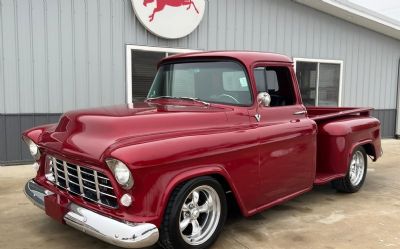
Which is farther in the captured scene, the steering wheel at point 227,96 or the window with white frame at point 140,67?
the window with white frame at point 140,67

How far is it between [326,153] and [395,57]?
8.64 m

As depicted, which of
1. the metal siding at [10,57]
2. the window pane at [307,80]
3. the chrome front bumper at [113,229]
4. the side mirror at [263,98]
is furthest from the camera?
the window pane at [307,80]

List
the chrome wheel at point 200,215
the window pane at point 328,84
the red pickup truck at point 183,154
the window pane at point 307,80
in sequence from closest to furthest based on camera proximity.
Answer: the red pickup truck at point 183,154 < the chrome wheel at point 200,215 < the window pane at point 307,80 < the window pane at point 328,84

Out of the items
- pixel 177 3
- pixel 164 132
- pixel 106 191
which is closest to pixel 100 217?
pixel 106 191

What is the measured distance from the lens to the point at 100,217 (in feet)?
9.66

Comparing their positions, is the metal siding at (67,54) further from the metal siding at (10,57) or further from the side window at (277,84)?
the side window at (277,84)

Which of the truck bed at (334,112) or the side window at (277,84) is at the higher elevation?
the side window at (277,84)

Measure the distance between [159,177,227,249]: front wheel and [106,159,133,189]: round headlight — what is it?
1.43 ft

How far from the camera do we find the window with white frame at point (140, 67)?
774cm

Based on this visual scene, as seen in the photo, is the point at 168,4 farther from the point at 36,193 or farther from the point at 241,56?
the point at 36,193

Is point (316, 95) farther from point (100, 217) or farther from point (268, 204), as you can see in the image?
point (100, 217)

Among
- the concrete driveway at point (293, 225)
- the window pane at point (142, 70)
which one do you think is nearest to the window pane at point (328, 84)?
the window pane at point (142, 70)

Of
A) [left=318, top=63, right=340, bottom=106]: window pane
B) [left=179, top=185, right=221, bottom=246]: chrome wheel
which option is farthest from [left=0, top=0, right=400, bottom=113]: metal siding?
[left=179, top=185, right=221, bottom=246]: chrome wheel

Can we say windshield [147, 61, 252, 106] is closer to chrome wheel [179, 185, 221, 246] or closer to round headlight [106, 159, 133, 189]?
chrome wheel [179, 185, 221, 246]
